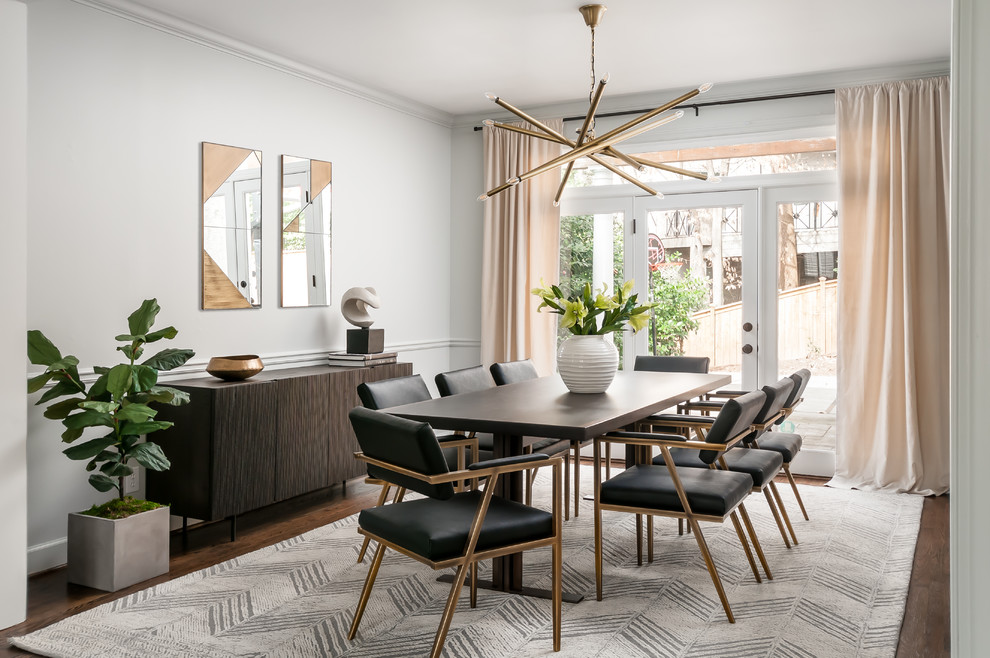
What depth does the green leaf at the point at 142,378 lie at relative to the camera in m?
3.33

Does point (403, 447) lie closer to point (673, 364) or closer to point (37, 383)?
point (37, 383)

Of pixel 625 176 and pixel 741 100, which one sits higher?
pixel 741 100

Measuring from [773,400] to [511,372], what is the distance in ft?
5.27

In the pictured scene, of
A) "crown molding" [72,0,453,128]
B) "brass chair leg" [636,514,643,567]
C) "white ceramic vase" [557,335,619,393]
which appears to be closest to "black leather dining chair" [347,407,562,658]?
"brass chair leg" [636,514,643,567]

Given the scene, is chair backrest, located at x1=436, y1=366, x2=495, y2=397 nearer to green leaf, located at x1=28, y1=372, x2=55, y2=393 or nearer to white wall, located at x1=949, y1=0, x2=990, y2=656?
green leaf, located at x1=28, y1=372, x2=55, y2=393

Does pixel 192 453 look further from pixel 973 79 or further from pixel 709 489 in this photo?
pixel 973 79

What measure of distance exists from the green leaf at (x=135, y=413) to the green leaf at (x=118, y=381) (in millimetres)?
63

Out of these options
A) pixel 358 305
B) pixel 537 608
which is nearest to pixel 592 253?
pixel 358 305

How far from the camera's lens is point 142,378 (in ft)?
11.0

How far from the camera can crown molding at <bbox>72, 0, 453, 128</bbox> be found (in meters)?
3.90

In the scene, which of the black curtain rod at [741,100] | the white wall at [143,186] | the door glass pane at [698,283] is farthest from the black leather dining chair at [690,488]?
the black curtain rod at [741,100]

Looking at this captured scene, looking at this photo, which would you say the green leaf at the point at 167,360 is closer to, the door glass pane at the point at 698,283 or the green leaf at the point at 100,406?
the green leaf at the point at 100,406

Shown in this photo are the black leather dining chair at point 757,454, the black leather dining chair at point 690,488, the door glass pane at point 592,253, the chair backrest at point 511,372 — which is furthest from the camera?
the door glass pane at point 592,253

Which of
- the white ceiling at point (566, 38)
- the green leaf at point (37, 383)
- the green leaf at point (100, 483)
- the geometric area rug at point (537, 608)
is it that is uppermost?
the white ceiling at point (566, 38)
